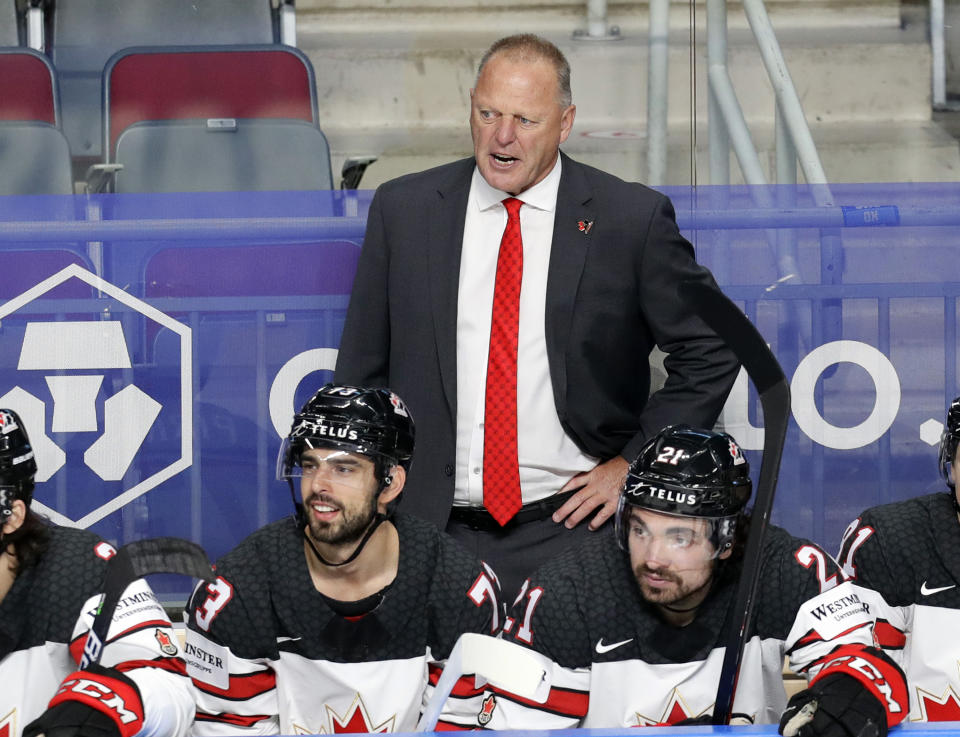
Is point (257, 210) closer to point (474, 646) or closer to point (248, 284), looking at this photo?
point (248, 284)

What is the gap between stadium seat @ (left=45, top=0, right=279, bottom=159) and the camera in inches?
135

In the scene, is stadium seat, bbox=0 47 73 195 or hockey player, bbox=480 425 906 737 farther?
stadium seat, bbox=0 47 73 195

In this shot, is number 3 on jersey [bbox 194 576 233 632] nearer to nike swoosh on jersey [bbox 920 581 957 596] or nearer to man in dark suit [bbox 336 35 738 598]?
man in dark suit [bbox 336 35 738 598]

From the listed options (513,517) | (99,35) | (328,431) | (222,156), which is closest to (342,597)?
(328,431)

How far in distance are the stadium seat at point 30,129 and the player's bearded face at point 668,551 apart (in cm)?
157

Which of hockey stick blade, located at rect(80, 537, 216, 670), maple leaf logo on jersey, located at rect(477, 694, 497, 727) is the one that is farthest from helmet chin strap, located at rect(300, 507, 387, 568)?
hockey stick blade, located at rect(80, 537, 216, 670)

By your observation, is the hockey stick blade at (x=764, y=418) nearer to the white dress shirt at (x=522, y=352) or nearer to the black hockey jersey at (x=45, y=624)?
the white dress shirt at (x=522, y=352)

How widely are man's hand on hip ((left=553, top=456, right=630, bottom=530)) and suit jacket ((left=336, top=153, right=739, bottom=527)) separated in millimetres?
46

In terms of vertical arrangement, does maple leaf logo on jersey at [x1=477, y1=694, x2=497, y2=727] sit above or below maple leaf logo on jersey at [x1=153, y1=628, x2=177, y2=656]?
below

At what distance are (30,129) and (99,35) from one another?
34cm

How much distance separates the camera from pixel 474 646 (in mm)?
1501

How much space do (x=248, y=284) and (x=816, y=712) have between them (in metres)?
1.71

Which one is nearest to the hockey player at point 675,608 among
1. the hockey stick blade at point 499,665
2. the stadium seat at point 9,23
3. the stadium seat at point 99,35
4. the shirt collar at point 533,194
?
the shirt collar at point 533,194

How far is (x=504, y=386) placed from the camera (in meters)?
2.84
